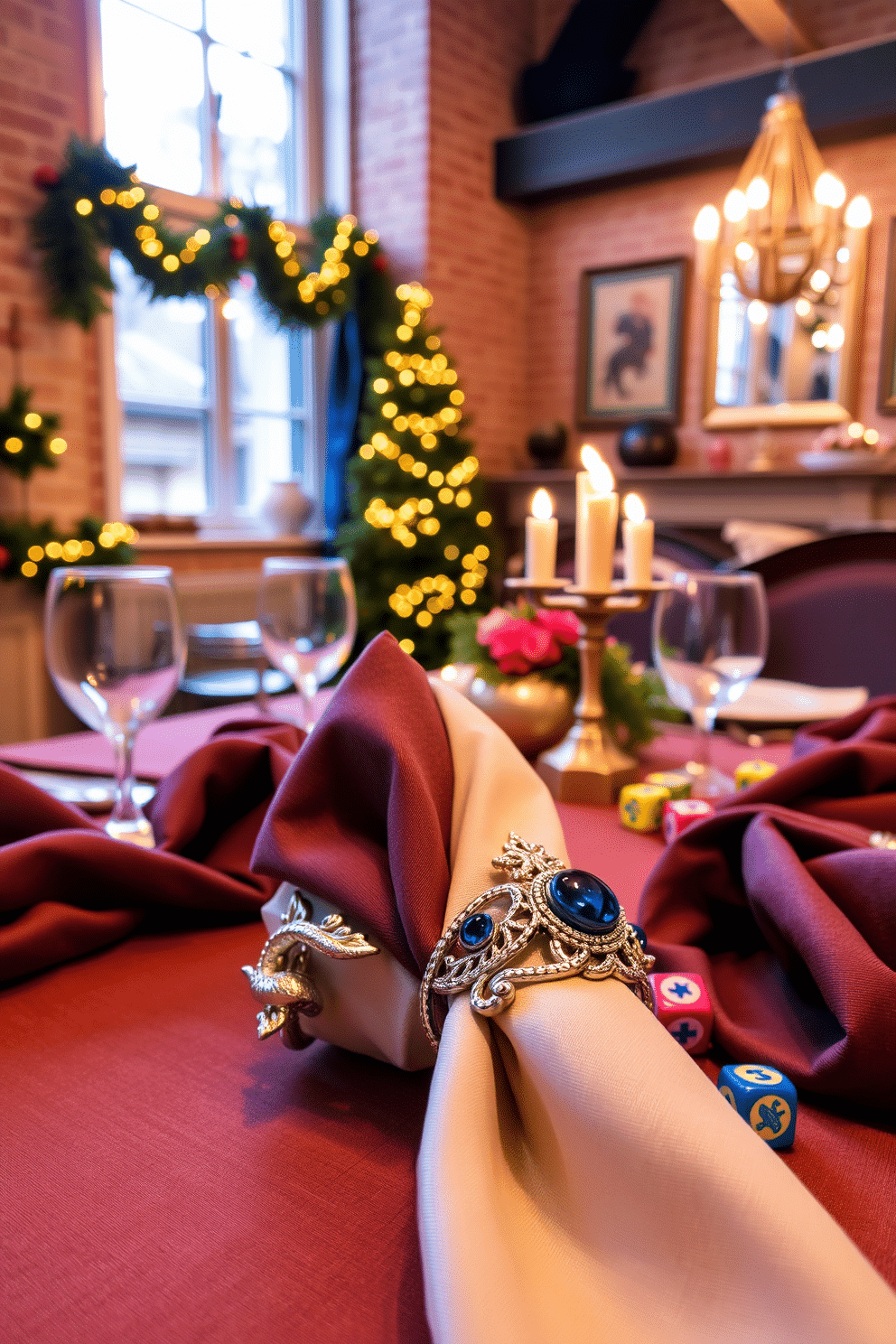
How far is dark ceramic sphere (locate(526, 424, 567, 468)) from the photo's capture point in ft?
16.5

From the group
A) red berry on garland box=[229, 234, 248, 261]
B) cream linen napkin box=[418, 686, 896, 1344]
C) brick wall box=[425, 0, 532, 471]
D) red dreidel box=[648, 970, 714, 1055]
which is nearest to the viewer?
cream linen napkin box=[418, 686, 896, 1344]

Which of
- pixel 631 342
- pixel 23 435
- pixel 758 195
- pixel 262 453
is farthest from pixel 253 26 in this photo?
pixel 758 195

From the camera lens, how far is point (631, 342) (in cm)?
491

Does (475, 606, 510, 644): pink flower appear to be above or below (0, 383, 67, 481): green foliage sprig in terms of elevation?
below

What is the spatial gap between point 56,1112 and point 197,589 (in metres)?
3.78

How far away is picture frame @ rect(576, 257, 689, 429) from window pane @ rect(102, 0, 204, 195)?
2.08 meters

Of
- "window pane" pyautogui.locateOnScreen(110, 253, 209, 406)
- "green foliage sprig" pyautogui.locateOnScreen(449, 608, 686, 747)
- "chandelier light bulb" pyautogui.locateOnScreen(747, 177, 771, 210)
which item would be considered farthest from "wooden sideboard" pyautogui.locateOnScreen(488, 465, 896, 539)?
"green foliage sprig" pyautogui.locateOnScreen(449, 608, 686, 747)

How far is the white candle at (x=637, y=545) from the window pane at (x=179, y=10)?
413 cm

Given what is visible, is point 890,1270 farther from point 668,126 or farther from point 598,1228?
point 668,126

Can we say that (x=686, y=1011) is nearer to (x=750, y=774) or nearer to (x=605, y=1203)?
(x=605, y=1203)

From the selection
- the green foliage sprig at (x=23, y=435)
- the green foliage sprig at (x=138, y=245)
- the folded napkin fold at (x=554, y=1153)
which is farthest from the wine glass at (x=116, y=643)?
the green foliage sprig at (x=138, y=245)

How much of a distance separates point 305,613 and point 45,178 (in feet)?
10.1

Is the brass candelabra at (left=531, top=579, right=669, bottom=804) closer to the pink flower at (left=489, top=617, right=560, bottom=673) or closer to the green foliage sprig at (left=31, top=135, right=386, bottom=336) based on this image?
the pink flower at (left=489, top=617, right=560, bottom=673)

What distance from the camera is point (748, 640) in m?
0.91
